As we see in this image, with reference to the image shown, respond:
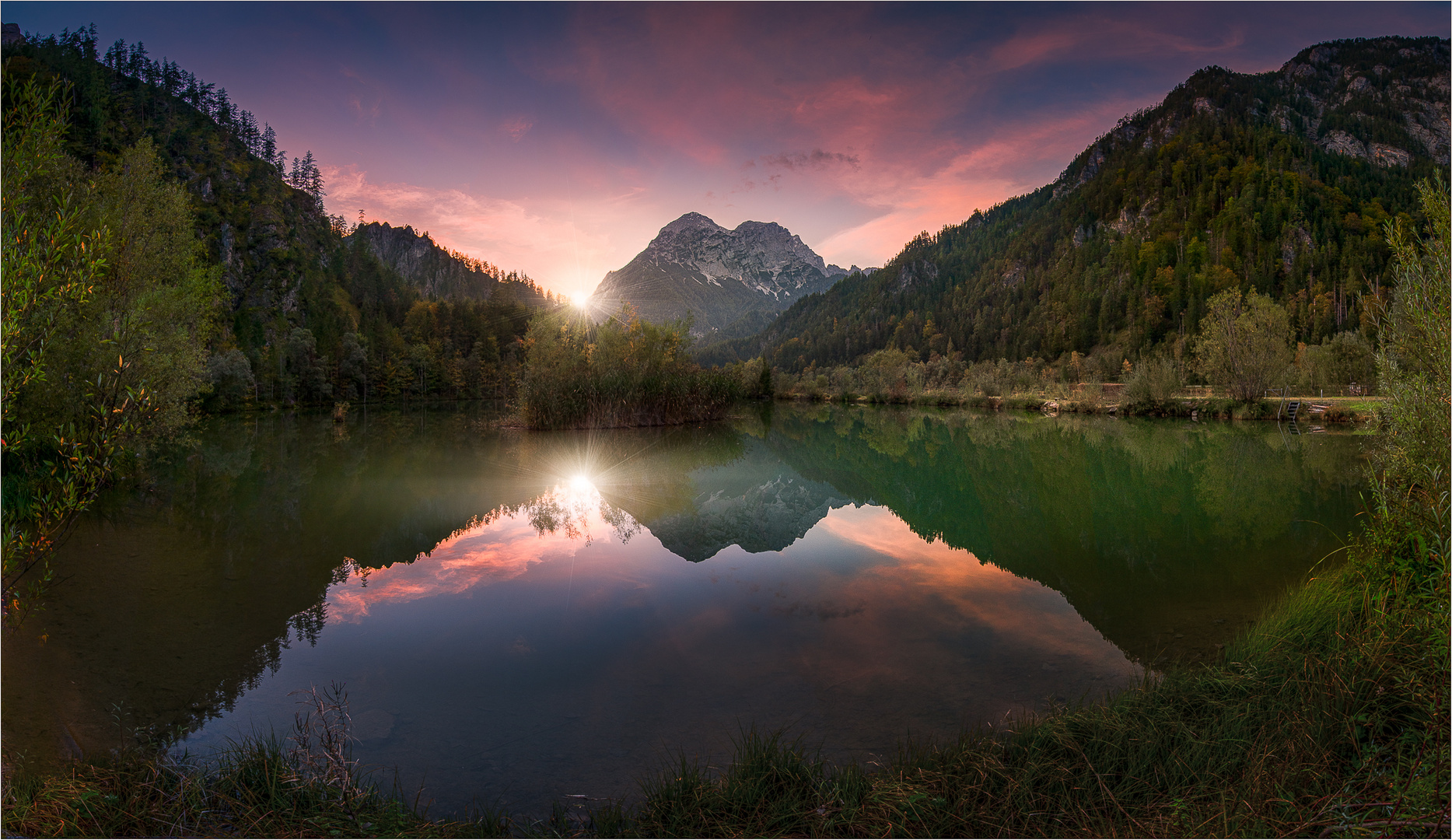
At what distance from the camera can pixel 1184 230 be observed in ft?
341

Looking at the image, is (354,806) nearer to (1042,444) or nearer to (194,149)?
(1042,444)

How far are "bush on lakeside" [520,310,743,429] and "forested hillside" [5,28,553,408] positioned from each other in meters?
30.3

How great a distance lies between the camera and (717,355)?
184750 mm

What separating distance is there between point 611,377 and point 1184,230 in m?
112

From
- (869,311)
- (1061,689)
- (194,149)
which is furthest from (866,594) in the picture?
(869,311)

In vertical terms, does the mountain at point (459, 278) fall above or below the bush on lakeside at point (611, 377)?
above

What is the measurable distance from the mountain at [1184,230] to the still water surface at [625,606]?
215 ft

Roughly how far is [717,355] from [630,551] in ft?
575

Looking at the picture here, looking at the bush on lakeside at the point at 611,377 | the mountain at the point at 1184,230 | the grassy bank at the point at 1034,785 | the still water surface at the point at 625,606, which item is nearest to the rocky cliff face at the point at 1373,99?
the mountain at the point at 1184,230

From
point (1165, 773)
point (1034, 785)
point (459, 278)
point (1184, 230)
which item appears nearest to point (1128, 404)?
point (1165, 773)

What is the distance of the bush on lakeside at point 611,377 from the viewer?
106 ft

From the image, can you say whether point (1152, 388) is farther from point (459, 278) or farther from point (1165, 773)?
point (459, 278)

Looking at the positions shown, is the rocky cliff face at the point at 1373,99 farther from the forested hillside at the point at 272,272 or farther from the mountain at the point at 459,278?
the mountain at the point at 459,278

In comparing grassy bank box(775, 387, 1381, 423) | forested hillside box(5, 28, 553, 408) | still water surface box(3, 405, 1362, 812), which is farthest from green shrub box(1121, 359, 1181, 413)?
forested hillside box(5, 28, 553, 408)
